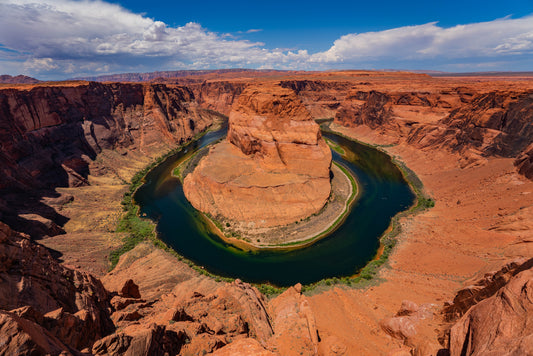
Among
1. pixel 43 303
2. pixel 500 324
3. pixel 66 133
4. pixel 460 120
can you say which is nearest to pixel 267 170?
pixel 43 303

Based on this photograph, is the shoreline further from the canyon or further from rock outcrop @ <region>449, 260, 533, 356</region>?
rock outcrop @ <region>449, 260, 533, 356</region>

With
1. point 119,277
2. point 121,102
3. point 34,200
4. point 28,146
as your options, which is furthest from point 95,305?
point 121,102

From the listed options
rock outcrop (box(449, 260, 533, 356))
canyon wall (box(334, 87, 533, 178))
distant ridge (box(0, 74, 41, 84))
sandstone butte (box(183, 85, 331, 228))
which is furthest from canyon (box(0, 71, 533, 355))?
distant ridge (box(0, 74, 41, 84))

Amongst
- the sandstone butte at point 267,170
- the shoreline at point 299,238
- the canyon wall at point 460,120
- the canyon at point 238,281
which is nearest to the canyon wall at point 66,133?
the canyon at point 238,281

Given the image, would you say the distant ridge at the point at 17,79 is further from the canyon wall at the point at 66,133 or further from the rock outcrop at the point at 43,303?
the rock outcrop at the point at 43,303

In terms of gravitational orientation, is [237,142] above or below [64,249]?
above

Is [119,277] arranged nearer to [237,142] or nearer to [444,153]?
[237,142]
